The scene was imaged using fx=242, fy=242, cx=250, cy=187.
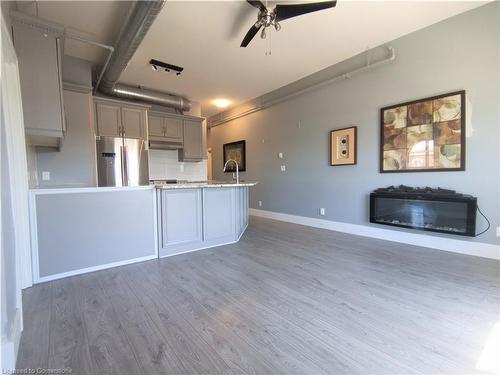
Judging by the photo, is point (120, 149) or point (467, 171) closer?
point (467, 171)

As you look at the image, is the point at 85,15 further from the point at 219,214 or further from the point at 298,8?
the point at 219,214

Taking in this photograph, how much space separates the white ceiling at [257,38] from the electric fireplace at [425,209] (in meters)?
2.18

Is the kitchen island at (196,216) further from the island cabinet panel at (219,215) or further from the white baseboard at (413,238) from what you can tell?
the white baseboard at (413,238)

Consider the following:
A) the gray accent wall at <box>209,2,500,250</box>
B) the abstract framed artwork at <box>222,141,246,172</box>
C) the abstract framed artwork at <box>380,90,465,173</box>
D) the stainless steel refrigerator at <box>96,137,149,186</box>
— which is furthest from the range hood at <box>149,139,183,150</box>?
the abstract framed artwork at <box>380,90,465,173</box>

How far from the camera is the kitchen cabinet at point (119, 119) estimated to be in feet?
13.6

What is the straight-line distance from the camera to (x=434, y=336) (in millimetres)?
1509

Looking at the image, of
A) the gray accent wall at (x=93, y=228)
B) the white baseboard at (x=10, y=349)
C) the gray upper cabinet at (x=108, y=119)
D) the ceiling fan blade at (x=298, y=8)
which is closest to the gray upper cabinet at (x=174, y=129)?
the gray upper cabinet at (x=108, y=119)

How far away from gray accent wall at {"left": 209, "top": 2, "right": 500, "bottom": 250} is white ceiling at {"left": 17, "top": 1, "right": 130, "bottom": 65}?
334 cm

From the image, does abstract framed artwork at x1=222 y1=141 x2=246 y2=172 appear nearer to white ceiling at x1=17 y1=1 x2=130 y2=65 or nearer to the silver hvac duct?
the silver hvac duct

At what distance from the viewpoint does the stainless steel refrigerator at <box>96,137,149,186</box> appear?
13.3 ft

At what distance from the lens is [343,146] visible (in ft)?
13.9

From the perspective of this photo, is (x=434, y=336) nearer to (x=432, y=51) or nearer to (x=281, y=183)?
(x=432, y=51)

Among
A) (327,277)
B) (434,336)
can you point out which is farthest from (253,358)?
(327,277)

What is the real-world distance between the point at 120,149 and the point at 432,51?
493cm
